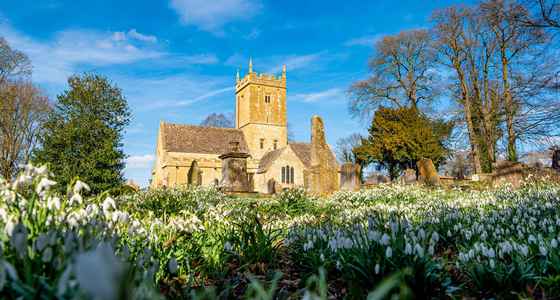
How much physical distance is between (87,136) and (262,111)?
38.1m

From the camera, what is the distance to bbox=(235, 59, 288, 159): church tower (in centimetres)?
5291

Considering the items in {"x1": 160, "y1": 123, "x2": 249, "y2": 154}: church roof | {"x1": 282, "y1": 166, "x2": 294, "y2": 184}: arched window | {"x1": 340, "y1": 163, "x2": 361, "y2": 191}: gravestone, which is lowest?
{"x1": 340, "y1": 163, "x2": 361, "y2": 191}: gravestone

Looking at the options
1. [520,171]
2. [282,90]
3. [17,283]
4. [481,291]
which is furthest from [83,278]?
[282,90]

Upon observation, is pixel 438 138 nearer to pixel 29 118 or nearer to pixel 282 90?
pixel 282 90

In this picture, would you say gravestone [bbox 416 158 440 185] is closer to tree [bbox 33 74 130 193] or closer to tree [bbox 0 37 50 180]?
tree [bbox 33 74 130 193]

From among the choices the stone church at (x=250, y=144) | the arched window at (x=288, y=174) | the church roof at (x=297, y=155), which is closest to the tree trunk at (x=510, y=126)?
the stone church at (x=250, y=144)

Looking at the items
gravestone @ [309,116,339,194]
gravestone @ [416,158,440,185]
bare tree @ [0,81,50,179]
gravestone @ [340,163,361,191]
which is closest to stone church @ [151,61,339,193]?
bare tree @ [0,81,50,179]

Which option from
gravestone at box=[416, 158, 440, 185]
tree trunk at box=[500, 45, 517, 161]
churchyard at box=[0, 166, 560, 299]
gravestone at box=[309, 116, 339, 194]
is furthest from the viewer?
tree trunk at box=[500, 45, 517, 161]

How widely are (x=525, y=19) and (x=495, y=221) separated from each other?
16023 mm

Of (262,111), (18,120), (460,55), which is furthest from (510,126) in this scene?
(262,111)

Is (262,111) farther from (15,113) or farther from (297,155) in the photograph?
(15,113)

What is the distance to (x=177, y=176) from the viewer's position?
42344 millimetres

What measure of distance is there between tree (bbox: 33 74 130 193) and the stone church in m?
15.4

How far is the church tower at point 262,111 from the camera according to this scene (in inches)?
2083
